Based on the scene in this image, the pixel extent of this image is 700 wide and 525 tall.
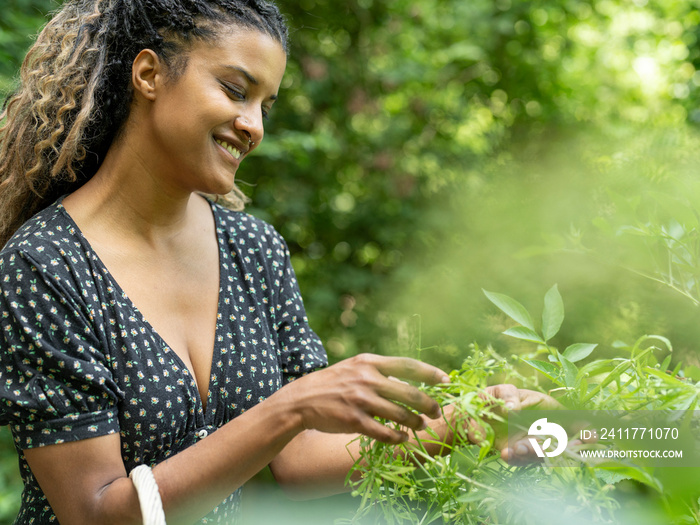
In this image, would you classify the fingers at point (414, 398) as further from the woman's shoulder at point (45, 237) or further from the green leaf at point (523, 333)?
the woman's shoulder at point (45, 237)

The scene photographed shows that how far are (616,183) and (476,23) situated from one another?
6.88 ft

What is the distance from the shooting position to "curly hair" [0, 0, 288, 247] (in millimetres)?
1048

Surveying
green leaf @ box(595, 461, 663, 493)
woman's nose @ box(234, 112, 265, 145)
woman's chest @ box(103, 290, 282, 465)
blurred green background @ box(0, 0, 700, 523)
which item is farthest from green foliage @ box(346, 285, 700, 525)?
blurred green background @ box(0, 0, 700, 523)

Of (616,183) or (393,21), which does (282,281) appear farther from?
(393,21)

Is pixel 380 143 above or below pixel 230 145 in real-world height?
above

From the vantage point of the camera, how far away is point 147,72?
3.45ft

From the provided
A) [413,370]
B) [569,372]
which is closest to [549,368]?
[569,372]

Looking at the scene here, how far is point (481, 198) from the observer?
2070 millimetres

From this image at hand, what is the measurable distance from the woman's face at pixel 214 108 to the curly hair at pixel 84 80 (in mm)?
30

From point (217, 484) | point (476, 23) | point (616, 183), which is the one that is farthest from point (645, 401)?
point (476, 23)

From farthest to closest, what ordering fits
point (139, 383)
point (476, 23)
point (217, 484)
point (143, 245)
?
point (476, 23)
point (143, 245)
point (139, 383)
point (217, 484)

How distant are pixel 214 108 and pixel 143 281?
33 centimetres

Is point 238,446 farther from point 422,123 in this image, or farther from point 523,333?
point 422,123

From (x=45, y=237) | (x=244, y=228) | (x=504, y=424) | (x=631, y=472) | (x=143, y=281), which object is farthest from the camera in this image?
(x=244, y=228)
